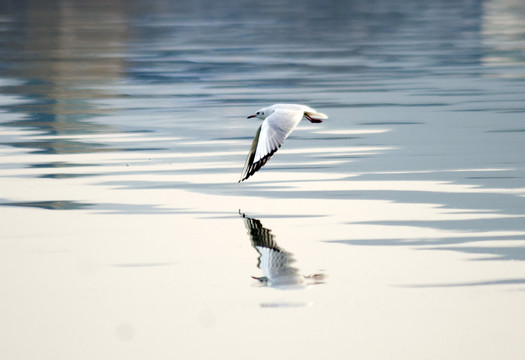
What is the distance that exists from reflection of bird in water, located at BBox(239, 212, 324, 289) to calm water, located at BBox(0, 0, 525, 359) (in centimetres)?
3

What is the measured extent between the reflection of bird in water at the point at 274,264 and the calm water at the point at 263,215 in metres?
0.03

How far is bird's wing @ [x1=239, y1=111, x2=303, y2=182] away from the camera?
10539 mm

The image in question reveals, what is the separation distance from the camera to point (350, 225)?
9.37 metres

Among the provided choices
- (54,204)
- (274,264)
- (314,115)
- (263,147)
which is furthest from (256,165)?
(274,264)

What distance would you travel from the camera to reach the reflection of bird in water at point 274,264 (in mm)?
7742

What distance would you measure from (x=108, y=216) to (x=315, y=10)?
42925 millimetres

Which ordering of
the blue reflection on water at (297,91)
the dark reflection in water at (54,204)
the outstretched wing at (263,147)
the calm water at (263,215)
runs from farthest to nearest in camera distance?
the blue reflection on water at (297,91), the outstretched wing at (263,147), the dark reflection in water at (54,204), the calm water at (263,215)

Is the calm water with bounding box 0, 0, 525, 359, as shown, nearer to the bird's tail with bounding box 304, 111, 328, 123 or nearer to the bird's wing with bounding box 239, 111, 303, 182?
the bird's wing with bounding box 239, 111, 303, 182

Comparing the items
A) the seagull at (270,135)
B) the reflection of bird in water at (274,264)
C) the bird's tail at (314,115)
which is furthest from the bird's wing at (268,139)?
the reflection of bird in water at (274,264)

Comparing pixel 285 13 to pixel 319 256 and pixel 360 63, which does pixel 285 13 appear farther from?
pixel 319 256

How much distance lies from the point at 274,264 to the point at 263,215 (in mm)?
1578

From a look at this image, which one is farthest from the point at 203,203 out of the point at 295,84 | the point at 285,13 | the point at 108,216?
the point at 285,13

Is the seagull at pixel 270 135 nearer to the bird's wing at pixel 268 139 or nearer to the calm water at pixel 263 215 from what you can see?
the bird's wing at pixel 268 139

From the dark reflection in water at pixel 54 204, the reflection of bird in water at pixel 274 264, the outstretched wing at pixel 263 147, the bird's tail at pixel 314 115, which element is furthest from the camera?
the bird's tail at pixel 314 115
